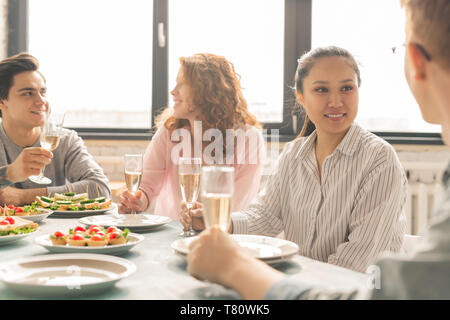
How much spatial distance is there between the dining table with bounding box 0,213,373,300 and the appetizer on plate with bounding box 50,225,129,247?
5 centimetres

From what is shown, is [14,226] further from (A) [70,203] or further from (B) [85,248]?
(A) [70,203]

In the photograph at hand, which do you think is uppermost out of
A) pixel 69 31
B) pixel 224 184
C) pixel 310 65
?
pixel 69 31

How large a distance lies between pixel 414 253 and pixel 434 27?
31 centimetres

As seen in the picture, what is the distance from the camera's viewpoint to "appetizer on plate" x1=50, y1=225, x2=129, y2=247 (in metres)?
1.13

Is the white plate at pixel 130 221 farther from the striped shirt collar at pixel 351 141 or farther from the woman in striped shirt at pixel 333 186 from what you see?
the striped shirt collar at pixel 351 141

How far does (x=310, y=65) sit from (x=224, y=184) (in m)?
1.03

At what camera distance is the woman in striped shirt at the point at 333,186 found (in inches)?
60.1

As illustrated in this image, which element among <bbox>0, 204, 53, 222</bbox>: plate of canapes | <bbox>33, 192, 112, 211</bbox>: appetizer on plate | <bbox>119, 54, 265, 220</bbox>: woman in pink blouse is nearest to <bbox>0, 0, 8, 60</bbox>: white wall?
<bbox>119, 54, 265, 220</bbox>: woman in pink blouse

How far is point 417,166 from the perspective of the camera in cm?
352

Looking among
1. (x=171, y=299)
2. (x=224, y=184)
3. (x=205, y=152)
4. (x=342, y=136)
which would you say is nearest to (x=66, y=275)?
(x=171, y=299)

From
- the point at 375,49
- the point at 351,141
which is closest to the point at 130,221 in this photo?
the point at 351,141

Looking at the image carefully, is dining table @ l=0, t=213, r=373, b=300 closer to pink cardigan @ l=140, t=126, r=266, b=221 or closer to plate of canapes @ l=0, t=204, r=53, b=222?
plate of canapes @ l=0, t=204, r=53, b=222

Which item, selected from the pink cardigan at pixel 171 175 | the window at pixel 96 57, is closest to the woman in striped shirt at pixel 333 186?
the pink cardigan at pixel 171 175

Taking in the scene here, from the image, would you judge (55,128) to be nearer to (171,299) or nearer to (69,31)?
(171,299)
